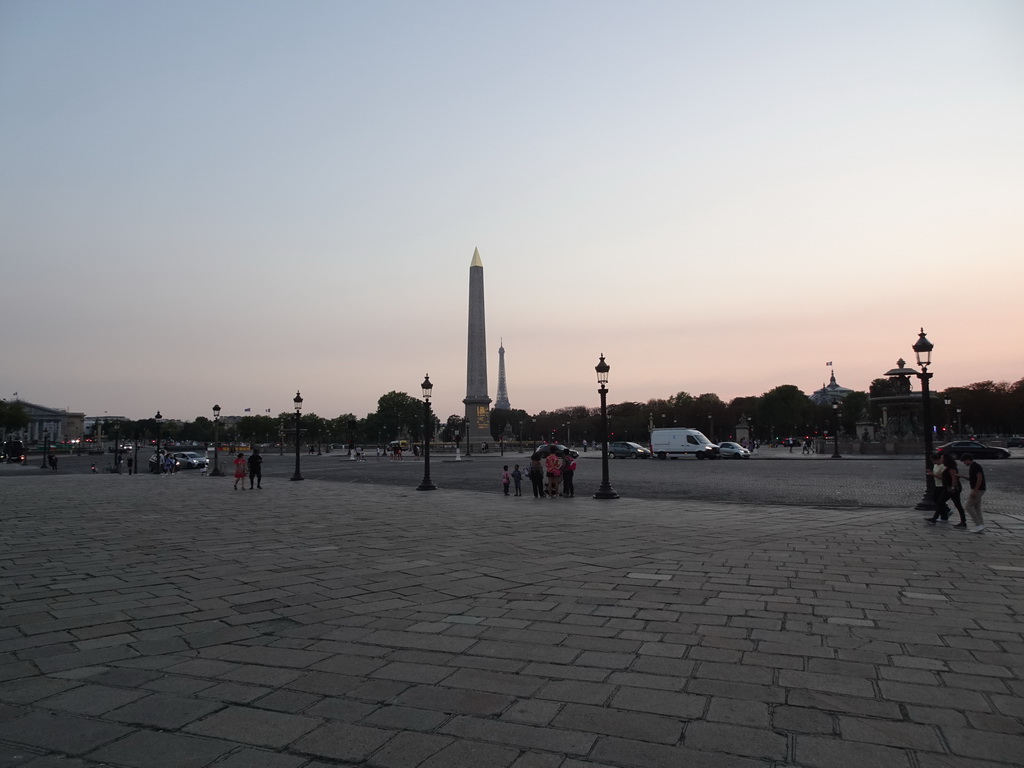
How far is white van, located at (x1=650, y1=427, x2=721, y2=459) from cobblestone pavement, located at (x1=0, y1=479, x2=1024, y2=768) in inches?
1705

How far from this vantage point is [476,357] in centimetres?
7669

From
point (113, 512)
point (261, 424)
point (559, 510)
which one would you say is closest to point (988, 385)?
point (559, 510)

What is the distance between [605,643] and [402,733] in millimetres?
2169

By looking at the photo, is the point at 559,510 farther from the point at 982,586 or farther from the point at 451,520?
the point at 982,586

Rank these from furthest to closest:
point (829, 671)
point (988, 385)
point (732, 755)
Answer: point (988, 385), point (829, 671), point (732, 755)

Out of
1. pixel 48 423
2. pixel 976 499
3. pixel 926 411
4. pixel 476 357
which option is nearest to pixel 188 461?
pixel 476 357

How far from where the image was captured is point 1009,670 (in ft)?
16.3

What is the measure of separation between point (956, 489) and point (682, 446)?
41063 millimetres

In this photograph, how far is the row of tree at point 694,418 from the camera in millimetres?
109062

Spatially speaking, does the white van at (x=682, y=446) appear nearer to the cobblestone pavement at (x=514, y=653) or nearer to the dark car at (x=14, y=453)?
the cobblestone pavement at (x=514, y=653)

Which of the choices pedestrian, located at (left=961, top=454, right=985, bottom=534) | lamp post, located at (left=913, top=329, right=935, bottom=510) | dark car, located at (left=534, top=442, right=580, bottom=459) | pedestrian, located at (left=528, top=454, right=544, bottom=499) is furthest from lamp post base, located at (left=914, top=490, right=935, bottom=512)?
dark car, located at (left=534, top=442, right=580, bottom=459)

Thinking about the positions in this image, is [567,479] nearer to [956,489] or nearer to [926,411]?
[926,411]

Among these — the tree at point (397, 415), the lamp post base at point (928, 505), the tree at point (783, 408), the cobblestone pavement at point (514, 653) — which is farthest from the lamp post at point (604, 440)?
the tree at point (397, 415)

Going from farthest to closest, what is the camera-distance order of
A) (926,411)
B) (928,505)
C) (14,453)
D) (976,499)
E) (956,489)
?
(14,453) < (926,411) < (928,505) < (956,489) < (976,499)
